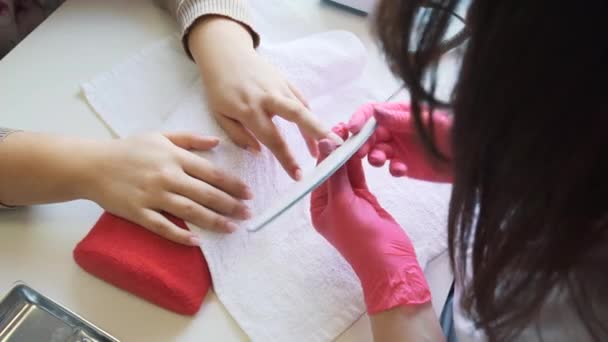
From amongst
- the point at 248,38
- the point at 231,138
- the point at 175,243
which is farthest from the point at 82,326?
the point at 248,38

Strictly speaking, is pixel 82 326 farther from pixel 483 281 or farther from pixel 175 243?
pixel 483 281

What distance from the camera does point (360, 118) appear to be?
0.50m

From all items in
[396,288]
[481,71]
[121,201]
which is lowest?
[396,288]

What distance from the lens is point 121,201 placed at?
0.46 metres

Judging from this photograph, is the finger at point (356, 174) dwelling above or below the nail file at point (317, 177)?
below

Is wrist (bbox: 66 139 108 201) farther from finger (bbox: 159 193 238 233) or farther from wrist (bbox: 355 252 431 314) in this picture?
wrist (bbox: 355 252 431 314)

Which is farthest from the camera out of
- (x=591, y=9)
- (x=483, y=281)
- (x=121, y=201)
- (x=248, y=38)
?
(x=248, y=38)

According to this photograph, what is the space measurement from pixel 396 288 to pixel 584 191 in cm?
22

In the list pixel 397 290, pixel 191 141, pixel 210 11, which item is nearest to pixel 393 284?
pixel 397 290

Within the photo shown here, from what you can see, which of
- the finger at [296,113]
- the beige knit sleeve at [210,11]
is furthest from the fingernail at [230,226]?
the beige knit sleeve at [210,11]

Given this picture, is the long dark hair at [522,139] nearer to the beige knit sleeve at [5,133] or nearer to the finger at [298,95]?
the finger at [298,95]

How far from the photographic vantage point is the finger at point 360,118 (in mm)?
485

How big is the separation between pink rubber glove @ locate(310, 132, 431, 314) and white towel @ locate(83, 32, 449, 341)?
15 mm

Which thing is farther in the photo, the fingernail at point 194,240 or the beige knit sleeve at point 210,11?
the beige knit sleeve at point 210,11
